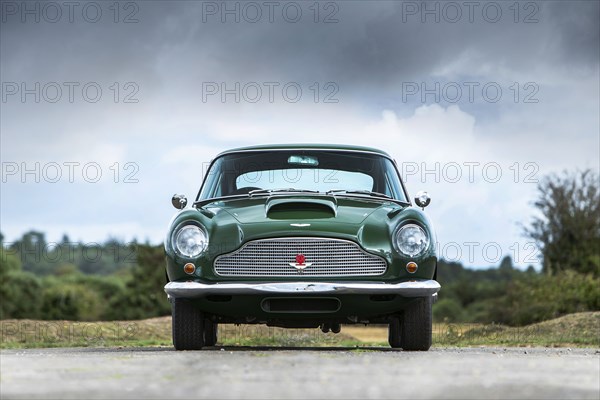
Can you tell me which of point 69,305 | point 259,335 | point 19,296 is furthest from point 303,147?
point 19,296

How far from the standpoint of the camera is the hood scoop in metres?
9.62

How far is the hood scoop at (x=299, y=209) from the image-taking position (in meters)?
9.62

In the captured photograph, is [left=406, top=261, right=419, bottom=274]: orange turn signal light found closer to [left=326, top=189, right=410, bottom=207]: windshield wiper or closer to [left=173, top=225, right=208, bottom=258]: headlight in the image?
[left=326, top=189, right=410, bottom=207]: windshield wiper

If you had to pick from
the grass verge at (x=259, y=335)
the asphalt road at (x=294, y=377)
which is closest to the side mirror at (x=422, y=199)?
the asphalt road at (x=294, y=377)

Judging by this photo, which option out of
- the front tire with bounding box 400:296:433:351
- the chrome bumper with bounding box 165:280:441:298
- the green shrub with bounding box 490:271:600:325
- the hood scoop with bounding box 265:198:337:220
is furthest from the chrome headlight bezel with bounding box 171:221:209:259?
the green shrub with bounding box 490:271:600:325

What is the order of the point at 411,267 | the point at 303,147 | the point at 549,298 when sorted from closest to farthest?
the point at 411,267, the point at 303,147, the point at 549,298

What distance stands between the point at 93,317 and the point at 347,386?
59.2m

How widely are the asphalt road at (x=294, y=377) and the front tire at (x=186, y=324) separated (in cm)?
141

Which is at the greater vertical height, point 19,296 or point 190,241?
point 190,241

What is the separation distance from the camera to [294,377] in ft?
21.7

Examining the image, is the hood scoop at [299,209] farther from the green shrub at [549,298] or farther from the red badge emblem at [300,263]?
the green shrub at [549,298]

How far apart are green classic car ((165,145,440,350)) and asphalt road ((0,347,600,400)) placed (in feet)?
3.64

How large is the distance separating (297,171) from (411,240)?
A: 2.16 metres

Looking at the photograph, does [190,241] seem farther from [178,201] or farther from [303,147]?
[303,147]
